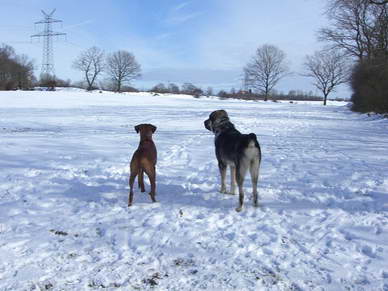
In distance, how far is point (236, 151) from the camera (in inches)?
215

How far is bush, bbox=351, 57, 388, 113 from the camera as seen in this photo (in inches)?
922

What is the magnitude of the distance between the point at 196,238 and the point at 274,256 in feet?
3.25

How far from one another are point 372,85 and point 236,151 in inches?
984

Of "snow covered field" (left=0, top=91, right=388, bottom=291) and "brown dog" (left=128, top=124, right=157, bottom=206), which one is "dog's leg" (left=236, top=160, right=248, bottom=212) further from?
"brown dog" (left=128, top=124, right=157, bottom=206)

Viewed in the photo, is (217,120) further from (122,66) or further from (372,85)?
(122,66)

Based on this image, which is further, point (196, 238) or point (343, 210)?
point (343, 210)

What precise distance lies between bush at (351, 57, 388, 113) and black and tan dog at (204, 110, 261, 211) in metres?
19.7

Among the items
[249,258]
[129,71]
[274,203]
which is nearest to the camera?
[249,258]

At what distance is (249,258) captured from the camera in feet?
12.5

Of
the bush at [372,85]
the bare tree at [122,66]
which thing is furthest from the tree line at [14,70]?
the bush at [372,85]

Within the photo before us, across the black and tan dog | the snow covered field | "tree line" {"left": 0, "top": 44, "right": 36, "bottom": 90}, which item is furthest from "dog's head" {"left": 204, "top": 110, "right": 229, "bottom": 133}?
"tree line" {"left": 0, "top": 44, "right": 36, "bottom": 90}

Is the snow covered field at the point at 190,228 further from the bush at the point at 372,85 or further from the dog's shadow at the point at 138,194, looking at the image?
the bush at the point at 372,85

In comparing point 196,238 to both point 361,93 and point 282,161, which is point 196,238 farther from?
point 361,93

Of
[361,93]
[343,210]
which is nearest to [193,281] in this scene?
[343,210]
